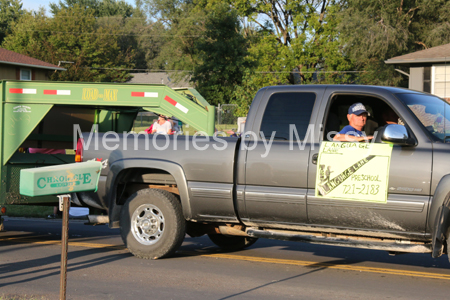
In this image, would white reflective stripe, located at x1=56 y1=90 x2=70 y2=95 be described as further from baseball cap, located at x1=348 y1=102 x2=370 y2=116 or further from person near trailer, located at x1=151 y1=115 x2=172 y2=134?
baseball cap, located at x1=348 y1=102 x2=370 y2=116

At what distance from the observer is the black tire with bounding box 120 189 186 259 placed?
6801 millimetres

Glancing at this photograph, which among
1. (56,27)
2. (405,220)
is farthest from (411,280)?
(56,27)

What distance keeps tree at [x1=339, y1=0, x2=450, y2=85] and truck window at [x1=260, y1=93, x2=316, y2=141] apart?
35764 mm

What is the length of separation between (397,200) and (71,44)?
50.3 m

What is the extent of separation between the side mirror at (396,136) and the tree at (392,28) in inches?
1434

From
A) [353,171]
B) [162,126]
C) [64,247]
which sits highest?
[162,126]

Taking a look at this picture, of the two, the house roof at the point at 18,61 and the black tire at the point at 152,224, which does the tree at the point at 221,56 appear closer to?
the house roof at the point at 18,61

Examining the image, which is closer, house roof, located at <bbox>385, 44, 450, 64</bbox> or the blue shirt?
the blue shirt

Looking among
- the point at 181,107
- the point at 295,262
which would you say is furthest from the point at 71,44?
the point at 295,262

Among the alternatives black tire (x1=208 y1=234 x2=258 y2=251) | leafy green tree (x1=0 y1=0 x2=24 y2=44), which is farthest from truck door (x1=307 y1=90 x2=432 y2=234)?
leafy green tree (x1=0 y1=0 x2=24 y2=44)

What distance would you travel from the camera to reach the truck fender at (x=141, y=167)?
6.66 metres

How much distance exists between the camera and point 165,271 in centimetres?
641

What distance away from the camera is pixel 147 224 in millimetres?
6938

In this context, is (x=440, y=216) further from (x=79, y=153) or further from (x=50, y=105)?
(x=50, y=105)
